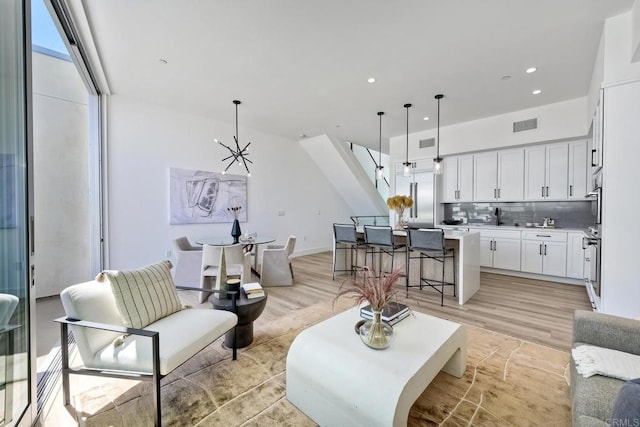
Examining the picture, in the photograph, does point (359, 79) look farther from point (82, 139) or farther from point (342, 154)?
point (82, 139)

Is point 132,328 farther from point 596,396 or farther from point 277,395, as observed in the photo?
point 596,396

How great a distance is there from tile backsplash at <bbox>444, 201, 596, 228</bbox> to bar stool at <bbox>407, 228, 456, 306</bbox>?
8.18ft

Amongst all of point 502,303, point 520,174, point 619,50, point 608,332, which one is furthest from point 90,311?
point 520,174

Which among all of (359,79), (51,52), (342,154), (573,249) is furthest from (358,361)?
(342,154)

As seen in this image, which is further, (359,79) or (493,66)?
(359,79)

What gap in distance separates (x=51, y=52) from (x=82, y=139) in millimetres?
1109

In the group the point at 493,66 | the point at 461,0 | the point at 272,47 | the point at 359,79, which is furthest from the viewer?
the point at 359,79

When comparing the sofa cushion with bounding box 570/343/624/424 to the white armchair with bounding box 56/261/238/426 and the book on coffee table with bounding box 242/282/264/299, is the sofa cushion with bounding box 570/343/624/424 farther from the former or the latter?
the book on coffee table with bounding box 242/282/264/299

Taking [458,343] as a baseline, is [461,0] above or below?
above

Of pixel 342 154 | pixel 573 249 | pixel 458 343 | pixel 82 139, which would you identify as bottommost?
pixel 458 343

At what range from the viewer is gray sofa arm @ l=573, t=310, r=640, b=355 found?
57.7 inches

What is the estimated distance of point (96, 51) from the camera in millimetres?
3045

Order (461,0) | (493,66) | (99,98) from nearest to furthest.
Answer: (461,0)
(493,66)
(99,98)

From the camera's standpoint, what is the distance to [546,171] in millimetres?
4777
